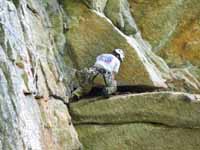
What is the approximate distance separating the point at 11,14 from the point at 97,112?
2.44 metres

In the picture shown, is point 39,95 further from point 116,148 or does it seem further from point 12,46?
point 116,148

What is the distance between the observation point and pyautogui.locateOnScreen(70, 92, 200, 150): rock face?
27.4 ft

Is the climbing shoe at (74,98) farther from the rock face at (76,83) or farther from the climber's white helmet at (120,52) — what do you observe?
the climber's white helmet at (120,52)

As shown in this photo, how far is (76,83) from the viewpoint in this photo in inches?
354

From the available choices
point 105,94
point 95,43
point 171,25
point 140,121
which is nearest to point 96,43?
point 95,43

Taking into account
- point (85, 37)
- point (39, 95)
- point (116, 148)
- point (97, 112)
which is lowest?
point (116, 148)

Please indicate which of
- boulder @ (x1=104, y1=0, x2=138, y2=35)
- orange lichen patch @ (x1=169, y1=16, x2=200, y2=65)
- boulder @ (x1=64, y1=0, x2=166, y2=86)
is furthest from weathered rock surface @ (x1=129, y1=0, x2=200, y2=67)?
boulder @ (x1=64, y1=0, x2=166, y2=86)

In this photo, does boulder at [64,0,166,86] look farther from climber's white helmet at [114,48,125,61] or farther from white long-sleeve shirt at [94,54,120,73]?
white long-sleeve shirt at [94,54,120,73]

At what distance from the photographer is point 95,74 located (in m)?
8.72

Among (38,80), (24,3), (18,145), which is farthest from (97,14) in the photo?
(18,145)

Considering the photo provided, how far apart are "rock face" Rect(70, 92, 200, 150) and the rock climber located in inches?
10.8

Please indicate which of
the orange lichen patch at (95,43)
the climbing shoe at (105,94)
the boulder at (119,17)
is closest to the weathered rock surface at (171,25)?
the boulder at (119,17)

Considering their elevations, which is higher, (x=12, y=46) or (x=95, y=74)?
(x=12, y=46)

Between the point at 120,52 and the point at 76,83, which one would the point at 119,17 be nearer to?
the point at 120,52
